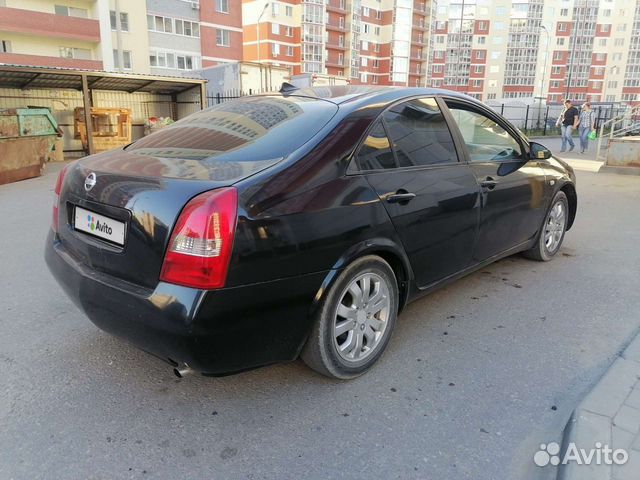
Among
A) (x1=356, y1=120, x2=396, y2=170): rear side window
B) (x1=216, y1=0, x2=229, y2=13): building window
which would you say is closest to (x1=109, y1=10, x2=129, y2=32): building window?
(x1=216, y1=0, x2=229, y2=13): building window

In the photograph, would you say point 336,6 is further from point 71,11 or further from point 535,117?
point 71,11

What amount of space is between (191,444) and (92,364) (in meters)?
1.03

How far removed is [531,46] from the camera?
105m

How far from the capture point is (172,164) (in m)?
2.54

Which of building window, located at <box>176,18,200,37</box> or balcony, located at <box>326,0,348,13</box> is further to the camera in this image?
balcony, located at <box>326,0,348,13</box>

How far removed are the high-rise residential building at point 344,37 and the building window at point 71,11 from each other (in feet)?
91.0

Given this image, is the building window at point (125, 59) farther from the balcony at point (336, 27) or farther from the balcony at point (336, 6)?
the balcony at point (336, 6)

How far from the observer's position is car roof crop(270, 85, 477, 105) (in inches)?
123

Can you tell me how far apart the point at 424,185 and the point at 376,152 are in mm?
433

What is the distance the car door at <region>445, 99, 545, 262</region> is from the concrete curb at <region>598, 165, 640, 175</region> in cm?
956

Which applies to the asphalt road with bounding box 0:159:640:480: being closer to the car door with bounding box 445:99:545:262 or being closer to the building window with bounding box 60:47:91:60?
the car door with bounding box 445:99:545:262

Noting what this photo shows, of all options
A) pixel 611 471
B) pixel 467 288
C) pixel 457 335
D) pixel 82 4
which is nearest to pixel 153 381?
pixel 457 335

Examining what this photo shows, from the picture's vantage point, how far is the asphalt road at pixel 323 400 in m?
2.19

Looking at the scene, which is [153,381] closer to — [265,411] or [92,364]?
[92,364]
